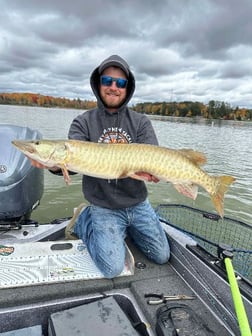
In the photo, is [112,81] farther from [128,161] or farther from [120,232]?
[120,232]

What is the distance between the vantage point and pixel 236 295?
1751 mm

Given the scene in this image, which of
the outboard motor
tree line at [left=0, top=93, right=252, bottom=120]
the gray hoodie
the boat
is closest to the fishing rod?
the boat

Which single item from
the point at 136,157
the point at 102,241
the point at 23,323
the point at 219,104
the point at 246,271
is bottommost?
the point at 246,271

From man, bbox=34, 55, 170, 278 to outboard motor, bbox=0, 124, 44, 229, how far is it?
58 centimetres

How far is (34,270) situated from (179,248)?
1.29m

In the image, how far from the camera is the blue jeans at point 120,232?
8.50ft

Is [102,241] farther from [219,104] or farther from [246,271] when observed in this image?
[219,104]

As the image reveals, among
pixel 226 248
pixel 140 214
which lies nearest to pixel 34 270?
pixel 140 214

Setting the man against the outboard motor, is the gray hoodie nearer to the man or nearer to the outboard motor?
the man

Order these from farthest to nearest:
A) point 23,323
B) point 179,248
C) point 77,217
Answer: point 77,217
point 179,248
point 23,323

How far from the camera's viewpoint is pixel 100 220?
274cm

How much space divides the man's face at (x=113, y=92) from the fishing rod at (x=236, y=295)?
168 cm

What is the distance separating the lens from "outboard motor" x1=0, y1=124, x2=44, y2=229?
9.30ft

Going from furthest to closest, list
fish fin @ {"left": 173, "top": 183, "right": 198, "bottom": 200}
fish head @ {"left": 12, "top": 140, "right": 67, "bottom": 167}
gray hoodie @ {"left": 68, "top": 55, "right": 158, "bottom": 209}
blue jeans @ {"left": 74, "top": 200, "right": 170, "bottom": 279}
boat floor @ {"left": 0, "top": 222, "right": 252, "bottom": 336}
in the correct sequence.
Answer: gray hoodie @ {"left": 68, "top": 55, "right": 158, "bottom": 209}
fish fin @ {"left": 173, "top": 183, "right": 198, "bottom": 200}
blue jeans @ {"left": 74, "top": 200, "right": 170, "bottom": 279}
fish head @ {"left": 12, "top": 140, "right": 67, "bottom": 167}
boat floor @ {"left": 0, "top": 222, "right": 252, "bottom": 336}
